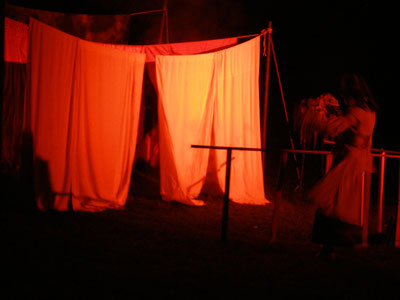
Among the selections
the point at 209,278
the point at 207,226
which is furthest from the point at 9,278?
the point at 207,226

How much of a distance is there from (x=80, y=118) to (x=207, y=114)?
1902mm

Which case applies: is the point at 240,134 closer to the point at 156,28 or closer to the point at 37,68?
the point at 37,68

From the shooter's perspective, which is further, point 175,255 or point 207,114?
point 207,114

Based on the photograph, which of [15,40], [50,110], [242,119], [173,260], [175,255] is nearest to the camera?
[173,260]

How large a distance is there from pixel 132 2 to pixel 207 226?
9.90 m

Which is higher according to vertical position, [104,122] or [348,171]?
[104,122]

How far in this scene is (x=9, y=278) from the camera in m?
2.50

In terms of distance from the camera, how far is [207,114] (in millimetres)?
5633

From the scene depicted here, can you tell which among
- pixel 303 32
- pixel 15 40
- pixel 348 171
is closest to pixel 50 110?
pixel 15 40

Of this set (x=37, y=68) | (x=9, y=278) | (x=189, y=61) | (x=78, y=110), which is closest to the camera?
(x=9, y=278)

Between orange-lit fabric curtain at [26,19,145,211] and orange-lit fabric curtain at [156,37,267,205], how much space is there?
0.58 metres

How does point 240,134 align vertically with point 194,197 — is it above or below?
above

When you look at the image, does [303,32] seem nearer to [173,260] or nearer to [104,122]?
[104,122]

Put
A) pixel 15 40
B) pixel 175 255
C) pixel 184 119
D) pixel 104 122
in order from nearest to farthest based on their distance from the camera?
pixel 175 255
pixel 104 122
pixel 184 119
pixel 15 40
